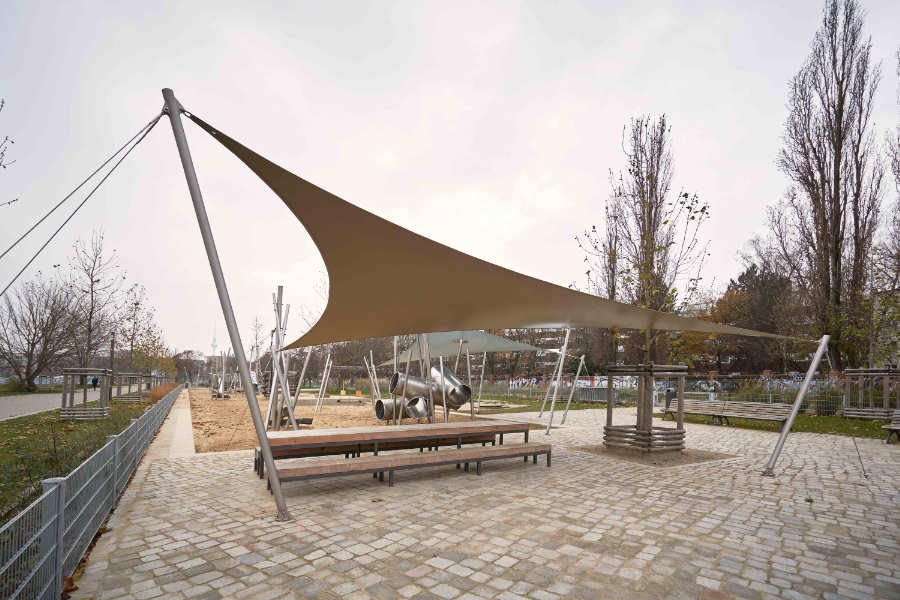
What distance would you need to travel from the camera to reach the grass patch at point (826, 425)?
11398 millimetres

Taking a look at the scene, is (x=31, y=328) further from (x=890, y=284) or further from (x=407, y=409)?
(x=890, y=284)

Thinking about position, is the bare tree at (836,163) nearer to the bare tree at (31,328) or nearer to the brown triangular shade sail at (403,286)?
the brown triangular shade sail at (403,286)

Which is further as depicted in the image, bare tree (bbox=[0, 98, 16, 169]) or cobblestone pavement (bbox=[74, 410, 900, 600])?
bare tree (bbox=[0, 98, 16, 169])

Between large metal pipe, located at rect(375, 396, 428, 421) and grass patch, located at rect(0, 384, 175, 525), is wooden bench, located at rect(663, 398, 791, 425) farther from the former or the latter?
grass patch, located at rect(0, 384, 175, 525)

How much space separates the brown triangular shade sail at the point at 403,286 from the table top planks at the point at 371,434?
4.50 feet

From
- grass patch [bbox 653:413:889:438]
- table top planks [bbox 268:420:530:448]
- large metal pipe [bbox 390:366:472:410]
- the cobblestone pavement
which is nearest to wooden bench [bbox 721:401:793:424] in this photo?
grass patch [bbox 653:413:889:438]

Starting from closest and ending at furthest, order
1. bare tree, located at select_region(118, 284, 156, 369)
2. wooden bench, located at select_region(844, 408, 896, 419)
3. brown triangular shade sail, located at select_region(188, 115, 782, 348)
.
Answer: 1. brown triangular shade sail, located at select_region(188, 115, 782, 348)
2. wooden bench, located at select_region(844, 408, 896, 419)
3. bare tree, located at select_region(118, 284, 156, 369)

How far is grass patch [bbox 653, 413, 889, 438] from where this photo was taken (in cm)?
1140

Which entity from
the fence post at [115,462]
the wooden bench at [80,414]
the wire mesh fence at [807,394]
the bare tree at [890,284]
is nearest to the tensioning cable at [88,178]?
the fence post at [115,462]

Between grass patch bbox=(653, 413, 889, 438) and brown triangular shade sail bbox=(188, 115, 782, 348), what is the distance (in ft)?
24.9

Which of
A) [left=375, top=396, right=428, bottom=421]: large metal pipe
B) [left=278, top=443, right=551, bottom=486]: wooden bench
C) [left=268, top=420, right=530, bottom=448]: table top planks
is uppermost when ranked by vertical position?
[left=268, top=420, right=530, bottom=448]: table top planks

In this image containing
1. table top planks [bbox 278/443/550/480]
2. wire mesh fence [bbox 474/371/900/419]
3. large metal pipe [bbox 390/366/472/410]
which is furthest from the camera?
wire mesh fence [bbox 474/371/900/419]

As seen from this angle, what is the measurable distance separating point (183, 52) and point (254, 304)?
132ft

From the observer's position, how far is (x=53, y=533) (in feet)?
8.52
